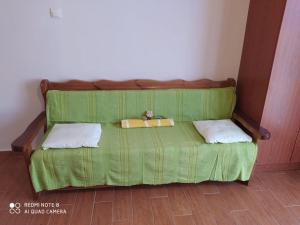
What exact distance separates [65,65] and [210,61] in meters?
1.42

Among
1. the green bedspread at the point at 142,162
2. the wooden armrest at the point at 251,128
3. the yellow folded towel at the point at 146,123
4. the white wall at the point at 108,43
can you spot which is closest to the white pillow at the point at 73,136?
the green bedspread at the point at 142,162

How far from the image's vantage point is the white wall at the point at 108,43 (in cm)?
202

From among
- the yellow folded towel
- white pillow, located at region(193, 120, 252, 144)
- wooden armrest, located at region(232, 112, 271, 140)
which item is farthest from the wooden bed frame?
the yellow folded towel

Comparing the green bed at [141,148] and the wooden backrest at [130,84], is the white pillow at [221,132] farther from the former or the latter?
the wooden backrest at [130,84]

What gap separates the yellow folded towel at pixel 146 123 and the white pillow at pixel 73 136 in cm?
26

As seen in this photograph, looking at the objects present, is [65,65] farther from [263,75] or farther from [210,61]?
[263,75]

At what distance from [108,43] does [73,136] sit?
0.92 meters

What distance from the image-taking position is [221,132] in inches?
77.7

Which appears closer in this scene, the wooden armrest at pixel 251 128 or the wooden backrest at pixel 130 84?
the wooden armrest at pixel 251 128

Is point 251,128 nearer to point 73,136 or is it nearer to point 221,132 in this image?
point 221,132

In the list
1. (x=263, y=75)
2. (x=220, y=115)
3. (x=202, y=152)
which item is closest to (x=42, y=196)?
(x=202, y=152)

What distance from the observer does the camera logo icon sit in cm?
176

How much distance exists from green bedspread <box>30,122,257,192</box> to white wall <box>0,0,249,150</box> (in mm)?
700

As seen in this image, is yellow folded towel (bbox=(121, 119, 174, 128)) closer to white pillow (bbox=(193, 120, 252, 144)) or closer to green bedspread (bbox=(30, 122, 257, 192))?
green bedspread (bbox=(30, 122, 257, 192))
